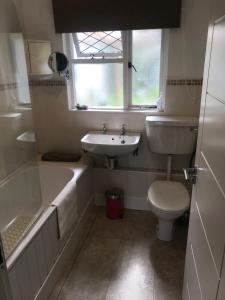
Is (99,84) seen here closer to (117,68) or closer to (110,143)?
(117,68)

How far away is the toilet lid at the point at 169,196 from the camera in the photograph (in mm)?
1916

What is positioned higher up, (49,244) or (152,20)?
(152,20)

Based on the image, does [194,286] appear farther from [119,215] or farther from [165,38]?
[165,38]

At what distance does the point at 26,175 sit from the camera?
2.28 meters

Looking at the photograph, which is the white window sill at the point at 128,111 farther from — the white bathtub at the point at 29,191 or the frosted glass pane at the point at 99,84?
the white bathtub at the point at 29,191

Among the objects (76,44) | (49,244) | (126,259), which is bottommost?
(126,259)

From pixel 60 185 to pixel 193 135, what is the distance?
1.32 m

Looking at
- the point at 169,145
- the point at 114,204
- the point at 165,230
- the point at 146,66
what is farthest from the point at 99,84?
the point at 165,230

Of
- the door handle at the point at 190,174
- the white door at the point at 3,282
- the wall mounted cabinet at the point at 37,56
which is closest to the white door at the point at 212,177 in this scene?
the door handle at the point at 190,174

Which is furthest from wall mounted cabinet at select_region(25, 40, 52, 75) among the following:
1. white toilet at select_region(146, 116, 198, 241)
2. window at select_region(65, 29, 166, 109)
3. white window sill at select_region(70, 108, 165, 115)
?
white toilet at select_region(146, 116, 198, 241)

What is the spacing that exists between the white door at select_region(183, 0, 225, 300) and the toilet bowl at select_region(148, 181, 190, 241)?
2.26ft

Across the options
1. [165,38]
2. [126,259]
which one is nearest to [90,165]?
[126,259]

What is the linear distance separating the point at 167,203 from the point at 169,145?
0.53 meters

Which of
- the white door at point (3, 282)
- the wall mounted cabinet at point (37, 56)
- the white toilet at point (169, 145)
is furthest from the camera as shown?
the wall mounted cabinet at point (37, 56)
